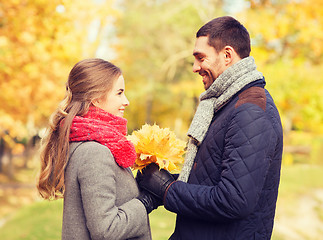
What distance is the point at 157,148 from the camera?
2.42m

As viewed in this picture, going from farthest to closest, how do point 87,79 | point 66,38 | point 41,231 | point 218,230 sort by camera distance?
point 66,38, point 41,231, point 87,79, point 218,230

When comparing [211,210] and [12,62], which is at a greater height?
[12,62]

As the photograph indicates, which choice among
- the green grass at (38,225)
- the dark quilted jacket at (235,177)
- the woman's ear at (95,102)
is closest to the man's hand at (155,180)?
the dark quilted jacket at (235,177)

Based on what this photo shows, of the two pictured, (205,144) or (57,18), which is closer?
(205,144)

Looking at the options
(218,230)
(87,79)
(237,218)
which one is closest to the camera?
(237,218)

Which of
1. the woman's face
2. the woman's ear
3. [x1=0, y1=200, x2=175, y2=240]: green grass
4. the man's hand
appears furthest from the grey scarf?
[x1=0, y1=200, x2=175, y2=240]: green grass

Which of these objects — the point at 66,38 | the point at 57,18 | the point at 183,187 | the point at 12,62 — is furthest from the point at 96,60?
the point at 12,62

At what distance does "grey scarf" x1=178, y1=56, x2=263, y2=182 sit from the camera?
2.26 m

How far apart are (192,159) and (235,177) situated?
1.56 ft

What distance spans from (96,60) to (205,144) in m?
0.94

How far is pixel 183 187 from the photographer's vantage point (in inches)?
86.9

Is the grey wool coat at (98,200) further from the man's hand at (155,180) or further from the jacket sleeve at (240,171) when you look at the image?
the jacket sleeve at (240,171)

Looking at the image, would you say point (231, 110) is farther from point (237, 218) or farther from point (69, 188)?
point (69, 188)

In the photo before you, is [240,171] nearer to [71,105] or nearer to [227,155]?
[227,155]
